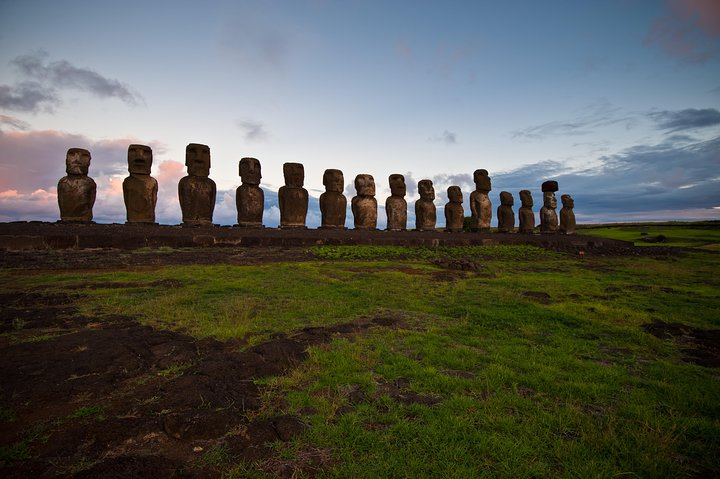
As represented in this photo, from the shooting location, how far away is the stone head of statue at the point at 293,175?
1759cm

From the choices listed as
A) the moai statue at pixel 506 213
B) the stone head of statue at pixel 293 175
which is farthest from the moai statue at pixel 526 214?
the stone head of statue at pixel 293 175

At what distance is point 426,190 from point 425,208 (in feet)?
3.47

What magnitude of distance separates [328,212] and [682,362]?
15.8 metres

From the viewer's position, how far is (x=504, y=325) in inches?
212

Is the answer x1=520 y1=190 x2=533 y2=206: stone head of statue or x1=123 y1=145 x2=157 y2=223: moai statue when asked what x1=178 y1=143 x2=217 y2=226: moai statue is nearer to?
x1=123 y1=145 x2=157 y2=223: moai statue

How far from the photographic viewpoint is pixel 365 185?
65.4 ft

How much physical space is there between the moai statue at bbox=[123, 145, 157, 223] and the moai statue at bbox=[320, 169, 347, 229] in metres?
7.72

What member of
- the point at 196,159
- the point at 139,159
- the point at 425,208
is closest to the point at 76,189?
the point at 139,159

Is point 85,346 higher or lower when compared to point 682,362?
higher

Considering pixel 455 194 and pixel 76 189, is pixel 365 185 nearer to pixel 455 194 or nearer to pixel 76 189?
pixel 455 194

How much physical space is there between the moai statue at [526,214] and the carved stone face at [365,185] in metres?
12.0

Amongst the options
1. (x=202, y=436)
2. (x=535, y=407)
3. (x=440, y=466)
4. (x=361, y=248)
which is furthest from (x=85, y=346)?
(x=361, y=248)

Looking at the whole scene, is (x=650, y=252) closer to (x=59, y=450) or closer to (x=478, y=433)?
(x=478, y=433)

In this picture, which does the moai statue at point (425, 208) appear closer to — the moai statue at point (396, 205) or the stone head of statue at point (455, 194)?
the moai statue at point (396, 205)
